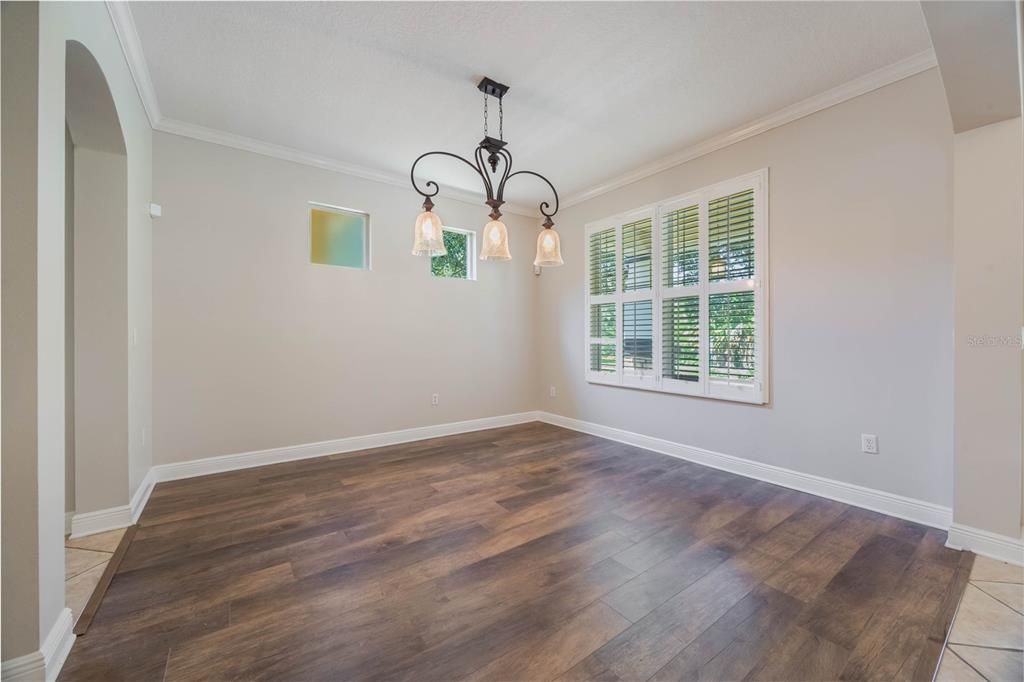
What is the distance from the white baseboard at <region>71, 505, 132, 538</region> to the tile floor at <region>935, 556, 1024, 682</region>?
380 cm

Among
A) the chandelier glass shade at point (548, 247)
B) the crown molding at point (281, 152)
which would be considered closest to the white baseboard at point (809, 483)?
the chandelier glass shade at point (548, 247)

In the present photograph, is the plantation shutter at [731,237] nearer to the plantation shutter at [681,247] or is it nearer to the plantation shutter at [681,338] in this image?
the plantation shutter at [681,247]

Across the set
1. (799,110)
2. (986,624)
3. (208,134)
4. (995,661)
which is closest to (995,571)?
(986,624)

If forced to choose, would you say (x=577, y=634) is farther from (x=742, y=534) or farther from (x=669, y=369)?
(x=669, y=369)

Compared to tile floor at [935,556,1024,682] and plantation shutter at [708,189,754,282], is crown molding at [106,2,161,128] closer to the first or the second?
plantation shutter at [708,189,754,282]

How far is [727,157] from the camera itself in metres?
3.25

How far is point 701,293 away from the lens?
3.39 metres

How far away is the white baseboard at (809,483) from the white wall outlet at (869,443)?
24 cm

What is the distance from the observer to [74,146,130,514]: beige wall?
222 cm

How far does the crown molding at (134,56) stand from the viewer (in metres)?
1.97

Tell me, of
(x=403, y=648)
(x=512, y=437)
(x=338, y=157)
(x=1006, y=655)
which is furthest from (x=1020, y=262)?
(x=338, y=157)

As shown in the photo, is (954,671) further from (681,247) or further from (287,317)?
(287,317)

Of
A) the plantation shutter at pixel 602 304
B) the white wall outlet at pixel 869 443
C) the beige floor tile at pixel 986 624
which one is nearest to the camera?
the beige floor tile at pixel 986 624

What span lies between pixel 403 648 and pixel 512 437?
117 inches
